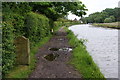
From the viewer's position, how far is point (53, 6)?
2645 cm

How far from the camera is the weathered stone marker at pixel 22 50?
27.1ft

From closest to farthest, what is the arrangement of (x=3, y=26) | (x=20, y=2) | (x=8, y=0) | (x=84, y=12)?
(x=3, y=26) < (x=8, y=0) < (x=20, y=2) < (x=84, y=12)

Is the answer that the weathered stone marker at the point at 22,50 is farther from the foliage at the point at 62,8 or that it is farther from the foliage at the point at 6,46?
the foliage at the point at 62,8

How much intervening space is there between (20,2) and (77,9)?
Result: 56.9 feet

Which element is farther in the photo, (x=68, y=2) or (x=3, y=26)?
(x=68, y=2)

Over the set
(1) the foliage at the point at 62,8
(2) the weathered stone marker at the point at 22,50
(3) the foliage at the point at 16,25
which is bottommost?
(2) the weathered stone marker at the point at 22,50

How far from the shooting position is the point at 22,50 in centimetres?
837

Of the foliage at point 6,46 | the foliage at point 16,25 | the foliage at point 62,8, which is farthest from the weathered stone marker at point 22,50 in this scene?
the foliage at point 62,8

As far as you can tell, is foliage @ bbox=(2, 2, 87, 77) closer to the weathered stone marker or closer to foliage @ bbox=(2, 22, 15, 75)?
foliage @ bbox=(2, 22, 15, 75)

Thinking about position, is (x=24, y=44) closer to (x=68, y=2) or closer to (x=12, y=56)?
(x=12, y=56)

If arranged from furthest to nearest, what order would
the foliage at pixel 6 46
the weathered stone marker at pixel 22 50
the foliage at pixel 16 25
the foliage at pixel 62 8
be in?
the foliage at pixel 62 8 < the weathered stone marker at pixel 22 50 < the foliage at pixel 16 25 < the foliage at pixel 6 46

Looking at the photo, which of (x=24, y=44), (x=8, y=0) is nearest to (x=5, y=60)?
(x=24, y=44)

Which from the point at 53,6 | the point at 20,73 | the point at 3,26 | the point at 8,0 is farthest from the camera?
the point at 53,6

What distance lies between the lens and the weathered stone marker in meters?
8.27
